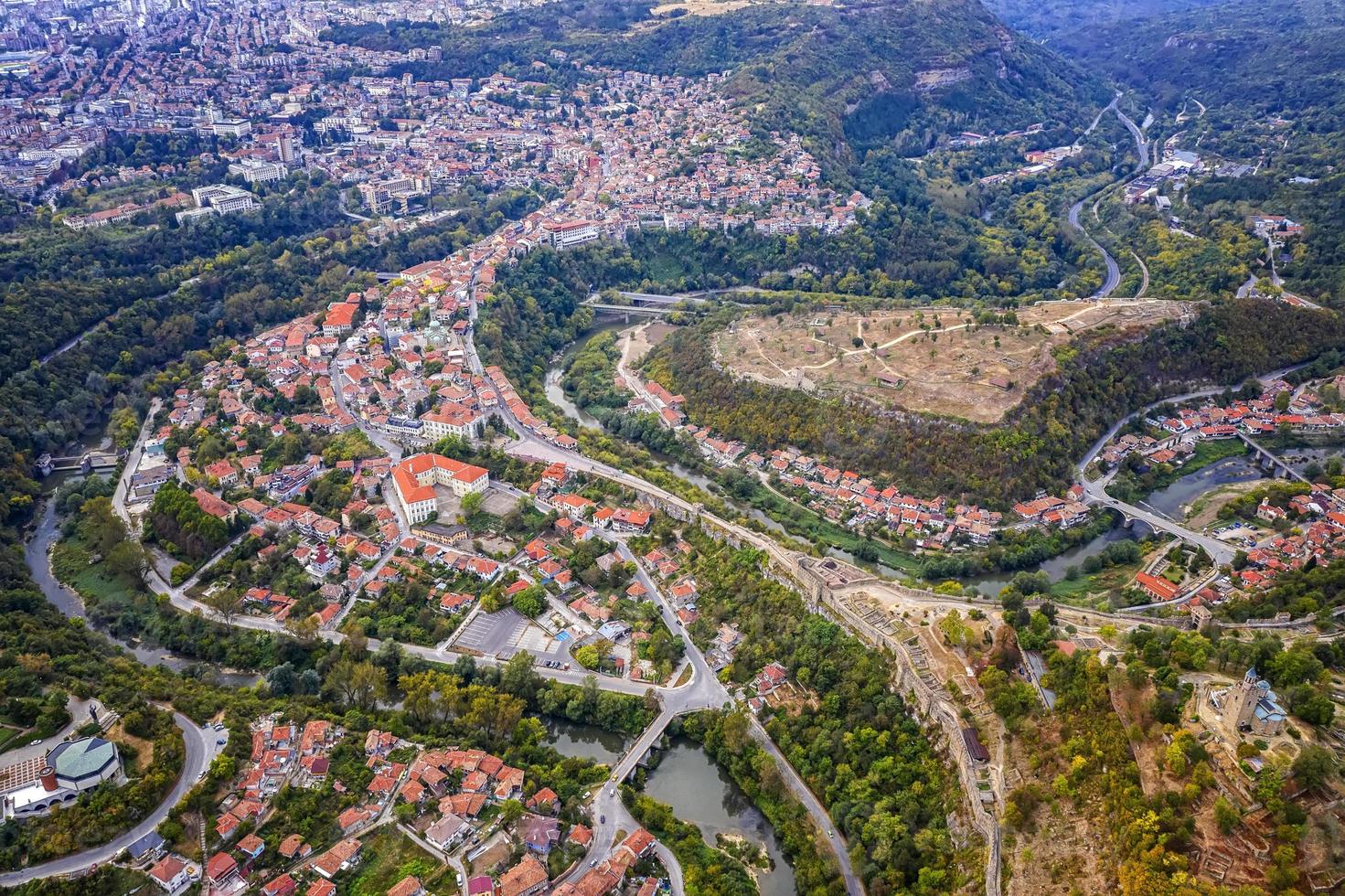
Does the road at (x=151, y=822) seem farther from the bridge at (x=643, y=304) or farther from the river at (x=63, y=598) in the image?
the bridge at (x=643, y=304)

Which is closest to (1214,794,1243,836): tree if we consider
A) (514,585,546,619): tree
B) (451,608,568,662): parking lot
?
(451,608,568,662): parking lot

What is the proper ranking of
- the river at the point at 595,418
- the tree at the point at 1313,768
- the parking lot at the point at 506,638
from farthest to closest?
1. the river at the point at 595,418
2. the parking lot at the point at 506,638
3. the tree at the point at 1313,768

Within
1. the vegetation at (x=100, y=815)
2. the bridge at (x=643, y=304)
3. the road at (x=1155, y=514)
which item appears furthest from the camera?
the bridge at (x=643, y=304)

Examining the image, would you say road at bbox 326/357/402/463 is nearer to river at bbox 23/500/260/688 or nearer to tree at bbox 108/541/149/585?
tree at bbox 108/541/149/585

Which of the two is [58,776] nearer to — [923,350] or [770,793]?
[770,793]

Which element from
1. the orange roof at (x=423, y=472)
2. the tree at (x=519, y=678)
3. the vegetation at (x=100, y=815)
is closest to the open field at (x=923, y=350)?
the orange roof at (x=423, y=472)

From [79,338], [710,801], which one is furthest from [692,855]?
[79,338]
